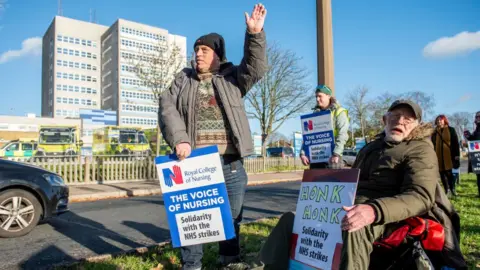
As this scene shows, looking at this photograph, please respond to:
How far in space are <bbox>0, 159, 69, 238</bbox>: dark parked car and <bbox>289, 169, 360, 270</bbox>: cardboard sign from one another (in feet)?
15.2

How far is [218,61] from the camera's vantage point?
→ 120 inches

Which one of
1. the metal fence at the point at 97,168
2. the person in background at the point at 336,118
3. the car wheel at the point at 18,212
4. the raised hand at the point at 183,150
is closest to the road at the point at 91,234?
the car wheel at the point at 18,212

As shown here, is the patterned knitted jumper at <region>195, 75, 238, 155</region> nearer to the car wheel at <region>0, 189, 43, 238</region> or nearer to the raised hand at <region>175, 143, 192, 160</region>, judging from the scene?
the raised hand at <region>175, 143, 192, 160</region>

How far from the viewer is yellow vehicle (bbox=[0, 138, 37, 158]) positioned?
23.2 metres

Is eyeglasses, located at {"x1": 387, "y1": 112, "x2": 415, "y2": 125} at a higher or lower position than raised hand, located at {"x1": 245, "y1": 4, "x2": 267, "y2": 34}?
lower

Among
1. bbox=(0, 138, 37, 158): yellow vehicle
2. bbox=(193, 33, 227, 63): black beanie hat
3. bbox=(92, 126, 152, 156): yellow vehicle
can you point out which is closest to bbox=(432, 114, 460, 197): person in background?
bbox=(193, 33, 227, 63): black beanie hat

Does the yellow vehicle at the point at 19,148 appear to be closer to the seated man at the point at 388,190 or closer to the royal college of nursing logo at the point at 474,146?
the royal college of nursing logo at the point at 474,146

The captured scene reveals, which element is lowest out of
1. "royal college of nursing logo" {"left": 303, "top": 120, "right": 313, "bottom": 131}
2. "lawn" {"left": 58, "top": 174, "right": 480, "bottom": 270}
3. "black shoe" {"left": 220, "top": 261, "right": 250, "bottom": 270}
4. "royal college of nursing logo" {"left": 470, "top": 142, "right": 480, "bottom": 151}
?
"lawn" {"left": 58, "top": 174, "right": 480, "bottom": 270}

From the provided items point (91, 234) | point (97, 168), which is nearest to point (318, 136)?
point (91, 234)

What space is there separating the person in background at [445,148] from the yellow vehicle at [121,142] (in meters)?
20.0

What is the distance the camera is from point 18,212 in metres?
5.34

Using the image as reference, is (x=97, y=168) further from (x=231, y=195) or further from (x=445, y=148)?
(x=231, y=195)

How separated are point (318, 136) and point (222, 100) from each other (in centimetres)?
217

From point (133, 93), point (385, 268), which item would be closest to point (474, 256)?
point (385, 268)
